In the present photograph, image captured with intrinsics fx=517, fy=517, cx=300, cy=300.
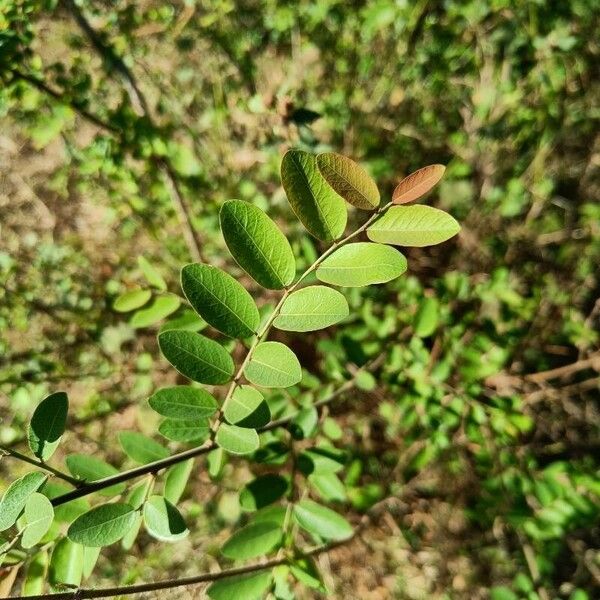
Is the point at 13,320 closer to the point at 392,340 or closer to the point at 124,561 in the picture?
the point at 124,561

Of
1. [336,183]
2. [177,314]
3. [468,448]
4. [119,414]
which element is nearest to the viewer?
[336,183]

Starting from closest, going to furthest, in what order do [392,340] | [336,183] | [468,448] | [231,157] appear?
[336,183]
[392,340]
[468,448]
[231,157]

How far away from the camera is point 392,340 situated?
1.92 m

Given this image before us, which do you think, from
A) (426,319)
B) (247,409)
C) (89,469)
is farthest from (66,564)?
(426,319)

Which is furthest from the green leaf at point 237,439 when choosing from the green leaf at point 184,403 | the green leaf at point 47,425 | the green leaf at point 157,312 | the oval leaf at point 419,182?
the green leaf at point 157,312

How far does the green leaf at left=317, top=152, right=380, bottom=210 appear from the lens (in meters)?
0.72

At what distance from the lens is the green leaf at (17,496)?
29.7 inches

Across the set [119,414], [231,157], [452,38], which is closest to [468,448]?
[119,414]

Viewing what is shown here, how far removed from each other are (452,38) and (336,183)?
2.37 m

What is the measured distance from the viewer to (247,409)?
0.84m

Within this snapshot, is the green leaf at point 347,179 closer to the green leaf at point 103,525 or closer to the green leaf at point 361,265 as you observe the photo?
the green leaf at point 361,265

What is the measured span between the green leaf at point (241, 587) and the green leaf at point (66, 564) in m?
0.26

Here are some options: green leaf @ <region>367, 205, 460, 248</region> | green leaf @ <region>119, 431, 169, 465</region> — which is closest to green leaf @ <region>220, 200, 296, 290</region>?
green leaf @ <region>367, 205, 460, 248</region>

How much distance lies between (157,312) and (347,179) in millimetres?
861
